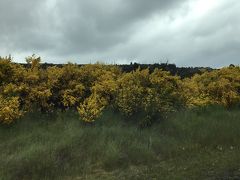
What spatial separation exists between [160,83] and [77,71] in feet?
9.21

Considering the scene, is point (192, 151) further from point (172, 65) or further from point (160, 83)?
point (172, 65)

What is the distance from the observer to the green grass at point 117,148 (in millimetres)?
10633

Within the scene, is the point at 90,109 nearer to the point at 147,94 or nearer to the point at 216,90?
the point at 147,94

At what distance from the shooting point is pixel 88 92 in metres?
15.1

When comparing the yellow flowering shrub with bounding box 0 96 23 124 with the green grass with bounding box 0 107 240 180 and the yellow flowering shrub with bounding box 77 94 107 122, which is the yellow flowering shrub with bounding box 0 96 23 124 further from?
the yellow flowering shrub with bounding box 77 94 107 122

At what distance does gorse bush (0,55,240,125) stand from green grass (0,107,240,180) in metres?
0.39

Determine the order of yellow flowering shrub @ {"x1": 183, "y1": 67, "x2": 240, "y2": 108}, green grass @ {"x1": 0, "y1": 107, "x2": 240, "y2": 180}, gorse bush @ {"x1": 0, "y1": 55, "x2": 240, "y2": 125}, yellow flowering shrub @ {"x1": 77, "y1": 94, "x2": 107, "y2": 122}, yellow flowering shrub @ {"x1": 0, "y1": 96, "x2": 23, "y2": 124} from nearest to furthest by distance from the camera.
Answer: green grass @ {"x1": 0, "y1": 107, "x2": 240, "y2": 180}
yellow flowering shrub @ {"x1": 0, "y1": 96, "x2": 23, "y2": 124}
yellow flowering shrub @ {"x1": 77, "y1": 94, "x2": 107, "y2": 122}
gorse bush @ {"x1": 0, "y1": 55, "x2": 240, "y2": 125}
yellow flowering shrub @ {"x1": 183, "y1": 67, "x2": 240, "y2": 108}

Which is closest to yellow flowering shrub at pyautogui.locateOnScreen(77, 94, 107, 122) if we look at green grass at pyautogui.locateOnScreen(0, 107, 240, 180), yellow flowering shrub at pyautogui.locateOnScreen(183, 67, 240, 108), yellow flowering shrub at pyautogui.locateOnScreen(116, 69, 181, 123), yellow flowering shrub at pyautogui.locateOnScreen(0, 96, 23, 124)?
green grass at pyautogui.locateOnScreen(0, 107, 240, 180)

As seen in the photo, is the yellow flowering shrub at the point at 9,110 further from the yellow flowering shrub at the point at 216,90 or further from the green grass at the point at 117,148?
the yellow flowering shrub at the point at 216,90

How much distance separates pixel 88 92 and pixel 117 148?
11.5 ft

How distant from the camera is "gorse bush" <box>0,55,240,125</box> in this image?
13.8 m

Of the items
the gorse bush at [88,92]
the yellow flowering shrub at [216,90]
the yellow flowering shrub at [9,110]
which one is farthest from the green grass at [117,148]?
the yellow flowering shrub at [216,90]

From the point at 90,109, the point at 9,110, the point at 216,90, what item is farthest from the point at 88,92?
the point at 216,90

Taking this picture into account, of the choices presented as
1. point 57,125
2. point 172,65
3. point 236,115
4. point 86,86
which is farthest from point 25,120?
point 172,65
